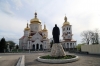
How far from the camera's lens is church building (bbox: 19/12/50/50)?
45.0m

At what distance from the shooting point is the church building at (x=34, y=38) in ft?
148

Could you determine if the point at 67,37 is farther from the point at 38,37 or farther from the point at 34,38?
the point at 34,38

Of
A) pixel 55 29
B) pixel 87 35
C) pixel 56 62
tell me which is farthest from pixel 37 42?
pixel 56 62

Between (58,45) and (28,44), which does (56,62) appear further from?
(28,44)

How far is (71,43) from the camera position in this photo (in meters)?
47.0

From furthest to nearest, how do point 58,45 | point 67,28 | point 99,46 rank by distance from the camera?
1. point 67,28
2. point 99,46
3. point 58,45

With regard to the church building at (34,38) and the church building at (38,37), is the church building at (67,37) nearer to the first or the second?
the church building at (38,37)

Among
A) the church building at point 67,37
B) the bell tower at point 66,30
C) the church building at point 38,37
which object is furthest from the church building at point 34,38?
the bell tower at point 66,30

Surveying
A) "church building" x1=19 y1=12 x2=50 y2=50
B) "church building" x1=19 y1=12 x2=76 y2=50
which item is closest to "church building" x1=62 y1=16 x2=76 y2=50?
"church building" x1=19 y1=12 x2=76 y2=50

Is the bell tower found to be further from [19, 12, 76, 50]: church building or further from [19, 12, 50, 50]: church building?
[19, 12, 50, 50]: church building

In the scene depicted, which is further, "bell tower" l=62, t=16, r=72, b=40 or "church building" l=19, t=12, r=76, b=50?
"bell tower" l=62, t=16, r=72, b=40

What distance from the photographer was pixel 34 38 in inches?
1842

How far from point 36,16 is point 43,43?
1421cm

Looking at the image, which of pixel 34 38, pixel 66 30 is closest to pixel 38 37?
pixel 34 38
